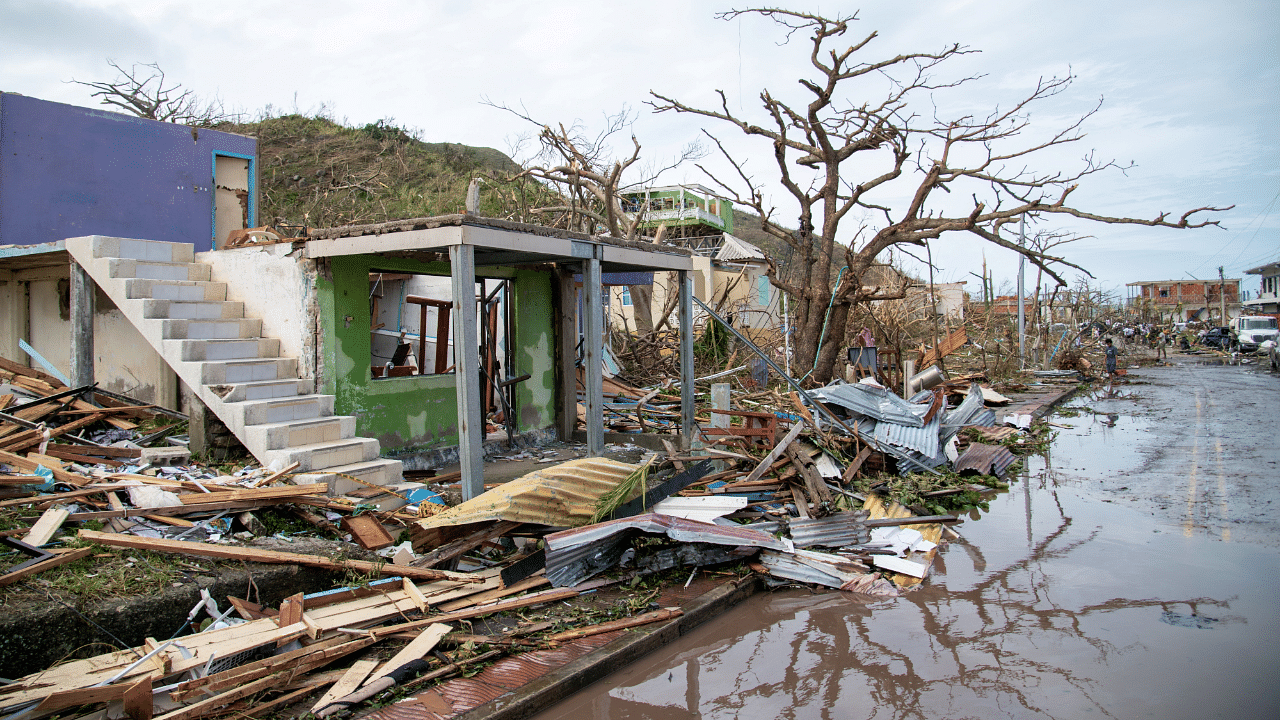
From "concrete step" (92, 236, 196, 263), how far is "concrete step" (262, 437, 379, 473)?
350 cm

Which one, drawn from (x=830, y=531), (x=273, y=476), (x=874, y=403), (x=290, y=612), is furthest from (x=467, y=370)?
(x=874, y=403)

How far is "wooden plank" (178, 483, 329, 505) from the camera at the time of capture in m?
6.11

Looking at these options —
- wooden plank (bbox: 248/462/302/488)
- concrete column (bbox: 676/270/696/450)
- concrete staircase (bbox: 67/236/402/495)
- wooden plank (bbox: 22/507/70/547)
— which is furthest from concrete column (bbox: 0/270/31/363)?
concrete column (bbox: 676/270/696/450)

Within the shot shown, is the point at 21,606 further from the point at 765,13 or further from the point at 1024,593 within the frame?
the point at 765,13

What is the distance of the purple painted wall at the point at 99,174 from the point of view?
1125cm

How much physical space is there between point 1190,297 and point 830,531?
90308mm

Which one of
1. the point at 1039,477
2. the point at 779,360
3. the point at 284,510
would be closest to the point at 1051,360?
the point at 779,360

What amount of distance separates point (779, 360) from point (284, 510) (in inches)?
564

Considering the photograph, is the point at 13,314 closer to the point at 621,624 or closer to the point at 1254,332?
the point at 621,624

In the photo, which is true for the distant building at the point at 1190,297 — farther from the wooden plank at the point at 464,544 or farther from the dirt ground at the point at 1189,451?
the wooden plank at the point at 464,544

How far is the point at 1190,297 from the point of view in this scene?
255 ft

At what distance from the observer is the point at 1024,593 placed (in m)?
6.20

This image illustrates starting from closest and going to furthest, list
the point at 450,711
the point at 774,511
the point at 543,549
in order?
the point at 450,711 < the point at 543,549 < the point at 774,511

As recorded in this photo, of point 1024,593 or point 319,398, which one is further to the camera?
point 319,398
